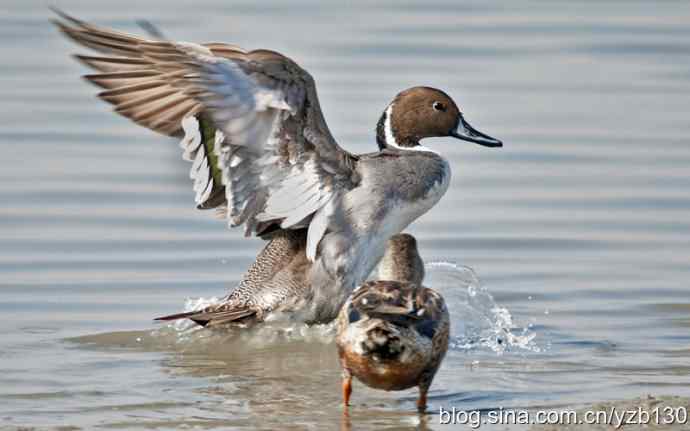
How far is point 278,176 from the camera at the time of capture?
7598mm

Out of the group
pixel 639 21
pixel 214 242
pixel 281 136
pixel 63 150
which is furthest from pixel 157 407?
pixel 639 21

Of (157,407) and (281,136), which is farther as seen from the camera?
(281,136)

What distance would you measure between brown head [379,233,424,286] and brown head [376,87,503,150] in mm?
1318

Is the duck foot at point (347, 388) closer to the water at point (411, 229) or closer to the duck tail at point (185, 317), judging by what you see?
the water at point (411, 229)

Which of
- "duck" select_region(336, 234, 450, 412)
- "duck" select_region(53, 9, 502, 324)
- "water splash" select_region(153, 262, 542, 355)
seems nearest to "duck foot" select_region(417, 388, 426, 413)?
"duck" select_region(336, 234, 450, 412)

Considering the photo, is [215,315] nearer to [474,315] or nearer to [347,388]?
[474,315]

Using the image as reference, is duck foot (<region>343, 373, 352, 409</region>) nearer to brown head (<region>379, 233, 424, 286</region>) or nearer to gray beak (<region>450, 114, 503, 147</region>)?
brown head (<region>379, 233, 424, 286</region>)

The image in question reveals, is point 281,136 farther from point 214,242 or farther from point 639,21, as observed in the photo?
point 639,21

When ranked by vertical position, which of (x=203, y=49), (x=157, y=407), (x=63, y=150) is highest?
(x=203, y=49)

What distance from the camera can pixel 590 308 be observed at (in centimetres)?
818

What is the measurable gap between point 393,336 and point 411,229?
4.08 meters

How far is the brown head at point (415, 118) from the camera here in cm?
836

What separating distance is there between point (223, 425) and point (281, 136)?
1.89 metres

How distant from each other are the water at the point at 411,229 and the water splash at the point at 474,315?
2cm
